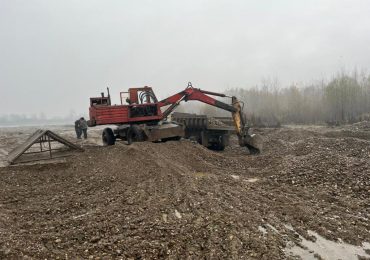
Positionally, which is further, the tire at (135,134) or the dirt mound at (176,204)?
the tire at (135,134)

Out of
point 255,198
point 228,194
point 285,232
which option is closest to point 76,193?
point 228,194

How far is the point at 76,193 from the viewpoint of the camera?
8453 millimetres

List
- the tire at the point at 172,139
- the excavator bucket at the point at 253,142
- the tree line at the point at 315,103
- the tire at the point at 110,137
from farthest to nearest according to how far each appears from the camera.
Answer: the tree line at the point at 315,103, the tire at the point at 110,137, the tire at the point at 172,139, the excavator bucket at the point at 253,142

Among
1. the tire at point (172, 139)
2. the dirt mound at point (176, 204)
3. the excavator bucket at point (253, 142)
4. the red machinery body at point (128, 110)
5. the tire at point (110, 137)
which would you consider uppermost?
the red machinery body at point (128, 110)

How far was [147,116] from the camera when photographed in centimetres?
1501

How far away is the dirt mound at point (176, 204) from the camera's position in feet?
17.4

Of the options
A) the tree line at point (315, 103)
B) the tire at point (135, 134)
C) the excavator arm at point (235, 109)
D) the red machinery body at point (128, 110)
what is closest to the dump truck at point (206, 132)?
the excavator arm at point (235, 109)

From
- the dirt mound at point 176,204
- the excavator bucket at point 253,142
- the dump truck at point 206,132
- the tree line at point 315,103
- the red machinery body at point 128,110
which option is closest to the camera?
the dirt mound at point 176,204

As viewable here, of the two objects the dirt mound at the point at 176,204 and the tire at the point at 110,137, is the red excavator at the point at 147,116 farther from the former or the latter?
the dirt mound at the point at 176,204

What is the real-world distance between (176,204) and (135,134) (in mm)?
7490

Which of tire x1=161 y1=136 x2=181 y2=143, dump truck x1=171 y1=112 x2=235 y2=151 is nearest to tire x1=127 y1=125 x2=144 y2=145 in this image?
tire x1=161 y1=136 x2=181 y2=143

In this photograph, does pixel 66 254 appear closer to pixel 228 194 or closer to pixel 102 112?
pixel 228 194

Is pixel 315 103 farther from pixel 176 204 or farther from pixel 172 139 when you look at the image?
pixel 176 204

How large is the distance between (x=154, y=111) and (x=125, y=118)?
50.6 inches
